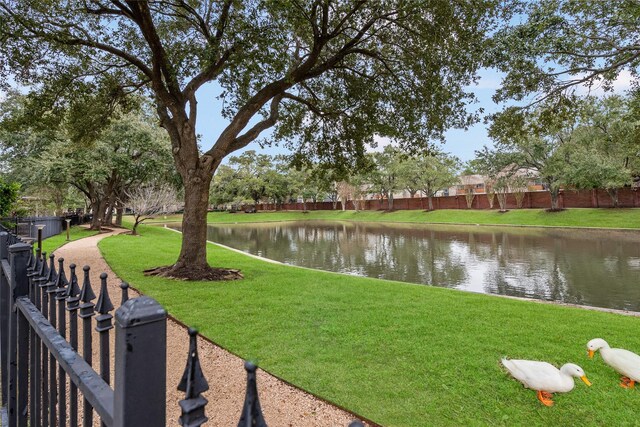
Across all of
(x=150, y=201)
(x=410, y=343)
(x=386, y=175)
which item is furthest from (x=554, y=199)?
(x=410, y=343)

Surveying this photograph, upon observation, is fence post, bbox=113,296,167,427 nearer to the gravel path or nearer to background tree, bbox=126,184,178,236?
the gravel path

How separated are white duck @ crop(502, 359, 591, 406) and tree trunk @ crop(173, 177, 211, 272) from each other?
7128 millimetres

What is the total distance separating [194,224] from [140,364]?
8.31 metres

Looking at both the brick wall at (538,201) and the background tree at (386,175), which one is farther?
the background tree at (386,175)

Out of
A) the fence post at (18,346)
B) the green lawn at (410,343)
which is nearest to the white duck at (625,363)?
the green lawn at (410,343)

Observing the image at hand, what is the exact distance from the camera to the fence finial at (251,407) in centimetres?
85

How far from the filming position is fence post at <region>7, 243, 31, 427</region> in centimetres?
209

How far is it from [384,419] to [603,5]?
27.8 feet

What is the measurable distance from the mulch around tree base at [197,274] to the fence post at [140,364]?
779cm

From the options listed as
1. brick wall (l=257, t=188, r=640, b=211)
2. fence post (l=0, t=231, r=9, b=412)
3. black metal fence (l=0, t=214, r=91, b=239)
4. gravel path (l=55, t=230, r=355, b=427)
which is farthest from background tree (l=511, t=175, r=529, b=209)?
fence post (l=0, t=231, r=9, b=412)

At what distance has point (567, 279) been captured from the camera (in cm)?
1040

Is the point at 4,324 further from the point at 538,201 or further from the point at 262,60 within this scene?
the point at 538,201

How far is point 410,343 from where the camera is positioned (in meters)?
4.68

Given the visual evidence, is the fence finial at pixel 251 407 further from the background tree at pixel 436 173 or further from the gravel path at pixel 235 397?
the background tree at pixel 436 173
